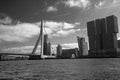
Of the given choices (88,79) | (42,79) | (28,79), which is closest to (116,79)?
(88,79)

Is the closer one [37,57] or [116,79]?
[116,79]

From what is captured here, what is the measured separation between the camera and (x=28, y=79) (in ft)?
65.0

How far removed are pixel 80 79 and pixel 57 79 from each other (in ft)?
10.1

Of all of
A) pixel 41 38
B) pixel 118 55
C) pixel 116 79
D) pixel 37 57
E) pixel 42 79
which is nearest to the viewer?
pixel 116 79

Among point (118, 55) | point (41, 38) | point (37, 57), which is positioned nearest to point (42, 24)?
point (41, 38)

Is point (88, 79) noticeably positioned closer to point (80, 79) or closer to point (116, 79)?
point (80, 79)

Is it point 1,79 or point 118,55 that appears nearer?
point 1,79

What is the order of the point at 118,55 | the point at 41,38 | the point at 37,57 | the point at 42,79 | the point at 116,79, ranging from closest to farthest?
the point at 116,79 < the point at 42,79 < the point at 41,38 < the point at 37,57 < the point at 118,55

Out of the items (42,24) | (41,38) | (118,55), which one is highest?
(42,24)

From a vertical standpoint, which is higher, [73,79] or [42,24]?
[42,24]

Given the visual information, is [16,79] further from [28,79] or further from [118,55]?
[118,55]

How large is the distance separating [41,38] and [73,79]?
119632 millimetres

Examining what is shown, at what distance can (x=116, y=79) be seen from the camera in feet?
59.8

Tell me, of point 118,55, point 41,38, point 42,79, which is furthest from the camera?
point 118,55
